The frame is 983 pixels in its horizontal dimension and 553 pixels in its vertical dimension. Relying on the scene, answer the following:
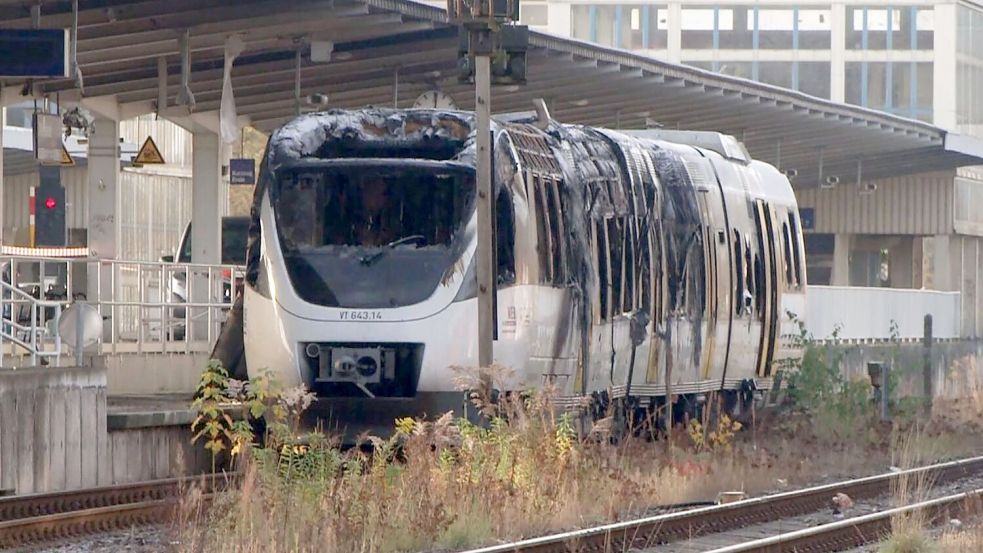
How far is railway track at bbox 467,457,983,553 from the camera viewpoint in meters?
13.4

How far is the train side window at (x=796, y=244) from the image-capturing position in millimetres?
27156

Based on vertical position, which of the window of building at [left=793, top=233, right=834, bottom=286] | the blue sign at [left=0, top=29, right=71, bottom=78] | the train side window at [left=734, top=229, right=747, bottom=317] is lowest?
the train side window at [left=734, top=229, right=747, bottom=317]

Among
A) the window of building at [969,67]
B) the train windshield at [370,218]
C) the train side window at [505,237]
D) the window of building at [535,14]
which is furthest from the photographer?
the window of building at [535,14]

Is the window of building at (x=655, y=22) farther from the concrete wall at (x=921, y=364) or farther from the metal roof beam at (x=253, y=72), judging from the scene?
the metal roof beam at (x=253, y=72)

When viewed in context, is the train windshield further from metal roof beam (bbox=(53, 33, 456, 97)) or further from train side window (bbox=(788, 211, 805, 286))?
train side window (bbox=(788, 211, 805, 286))

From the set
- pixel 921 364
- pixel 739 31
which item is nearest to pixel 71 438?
pixel 921 364

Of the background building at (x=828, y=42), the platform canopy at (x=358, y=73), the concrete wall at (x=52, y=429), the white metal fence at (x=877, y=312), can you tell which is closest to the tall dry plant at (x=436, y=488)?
the concrete wall at (x=52, y=429)

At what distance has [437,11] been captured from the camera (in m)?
24.0

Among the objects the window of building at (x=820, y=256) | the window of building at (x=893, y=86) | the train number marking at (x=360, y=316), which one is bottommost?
the train number marking at (x=360, y=316)

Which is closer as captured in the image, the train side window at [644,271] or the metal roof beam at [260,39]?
the train side window at [644,271]

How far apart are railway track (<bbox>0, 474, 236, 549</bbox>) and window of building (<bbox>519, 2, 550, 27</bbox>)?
6780cm

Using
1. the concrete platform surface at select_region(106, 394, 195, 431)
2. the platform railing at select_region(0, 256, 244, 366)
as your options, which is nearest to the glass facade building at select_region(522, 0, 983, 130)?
the platform railing at select_region(0, 256, 244, 366)

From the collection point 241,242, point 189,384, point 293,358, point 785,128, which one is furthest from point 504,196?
point 785,128

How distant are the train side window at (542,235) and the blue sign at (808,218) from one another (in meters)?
31.0
